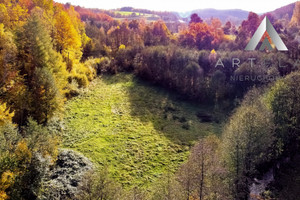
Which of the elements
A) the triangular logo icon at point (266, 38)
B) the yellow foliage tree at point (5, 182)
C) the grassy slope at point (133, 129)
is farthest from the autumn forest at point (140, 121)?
the triangular logo icon at point (266, 38)

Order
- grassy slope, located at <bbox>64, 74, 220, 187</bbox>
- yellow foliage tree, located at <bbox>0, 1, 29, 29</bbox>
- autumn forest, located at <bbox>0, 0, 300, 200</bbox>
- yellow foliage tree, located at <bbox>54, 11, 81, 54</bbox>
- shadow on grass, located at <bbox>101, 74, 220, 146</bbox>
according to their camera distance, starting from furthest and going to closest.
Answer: yellow foliage tree, located at <bbox>54, 11, 81, 54</bbox>, yellow foliage tree, located at <bbox>0, 1, 29, 29</bbox>, shadow on grass, located at <bbox>101, 74, 220, 146</bbox>, grassy slope, located at <bbox>64, 74, 220, 187</bbox>, autumn forest, located at <bbox>0, 0, 300, 200</bbox>

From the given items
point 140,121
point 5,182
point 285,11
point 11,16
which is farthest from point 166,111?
point 285,11

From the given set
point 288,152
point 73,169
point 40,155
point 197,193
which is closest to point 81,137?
point 73,169

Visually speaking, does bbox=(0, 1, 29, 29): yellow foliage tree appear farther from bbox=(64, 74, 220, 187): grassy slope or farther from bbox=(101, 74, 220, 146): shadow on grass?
bbox=(101, 74, 220, 146): shadow on grass

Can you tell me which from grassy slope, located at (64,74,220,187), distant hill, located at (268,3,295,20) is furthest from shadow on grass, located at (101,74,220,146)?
distant hill, located at (268,3,295,20)

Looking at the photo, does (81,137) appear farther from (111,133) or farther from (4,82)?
(4,82)

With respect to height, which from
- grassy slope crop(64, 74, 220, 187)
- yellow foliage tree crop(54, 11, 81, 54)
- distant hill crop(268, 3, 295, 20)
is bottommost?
grassy slope crop(64, 74, 220, 187)

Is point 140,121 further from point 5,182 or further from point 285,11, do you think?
point 285,11

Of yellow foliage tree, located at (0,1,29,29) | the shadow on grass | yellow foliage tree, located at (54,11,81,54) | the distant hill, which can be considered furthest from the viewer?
the distant hill
